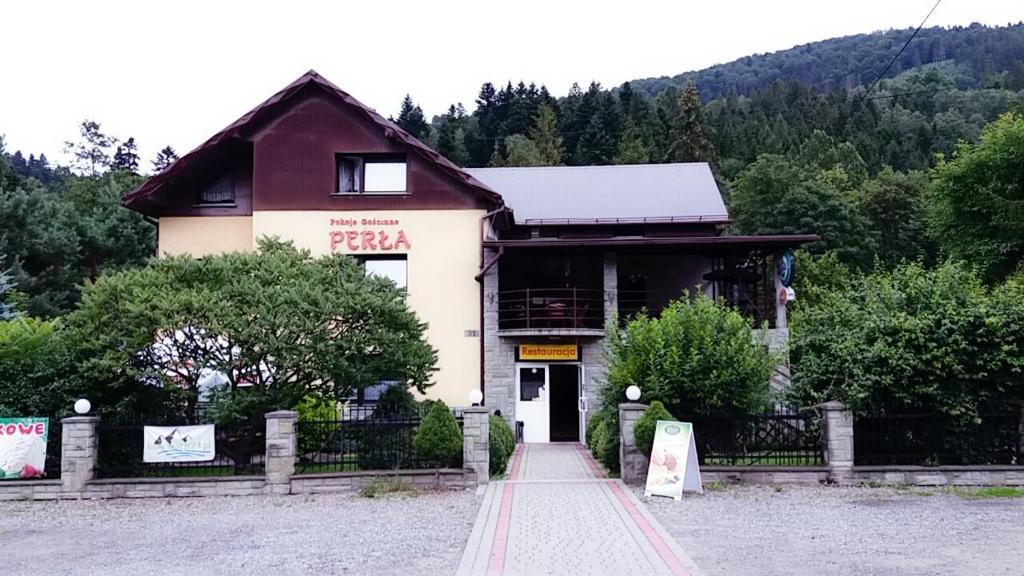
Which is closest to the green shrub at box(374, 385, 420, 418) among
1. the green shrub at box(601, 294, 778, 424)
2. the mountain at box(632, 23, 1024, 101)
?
the green shrub at box(601, 294, 778, 424)

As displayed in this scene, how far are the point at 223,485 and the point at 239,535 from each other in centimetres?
323

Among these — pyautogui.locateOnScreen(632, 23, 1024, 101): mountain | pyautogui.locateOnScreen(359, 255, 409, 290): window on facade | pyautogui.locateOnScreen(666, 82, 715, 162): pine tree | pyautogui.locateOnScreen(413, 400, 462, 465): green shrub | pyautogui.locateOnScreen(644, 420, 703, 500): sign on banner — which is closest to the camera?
pyautogui.locateOnScreen(644, 420, 703, 500): sign on banner

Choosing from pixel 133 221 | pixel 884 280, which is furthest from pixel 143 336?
pixel 133 221

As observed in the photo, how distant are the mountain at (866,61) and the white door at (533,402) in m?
83.4

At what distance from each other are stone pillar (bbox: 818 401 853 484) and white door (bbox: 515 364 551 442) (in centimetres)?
962

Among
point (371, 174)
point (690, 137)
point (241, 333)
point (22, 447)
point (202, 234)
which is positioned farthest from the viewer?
point (690, 137)

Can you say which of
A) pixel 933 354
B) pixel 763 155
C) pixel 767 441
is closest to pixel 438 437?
pixel 767 441

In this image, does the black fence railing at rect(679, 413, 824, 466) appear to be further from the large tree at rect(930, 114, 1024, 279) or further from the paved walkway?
the large tree at rect(930, 114, 1024, 279)

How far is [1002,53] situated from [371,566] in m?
122

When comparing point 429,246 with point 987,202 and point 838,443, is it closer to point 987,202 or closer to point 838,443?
point 838,443

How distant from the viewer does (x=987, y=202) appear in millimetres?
32094

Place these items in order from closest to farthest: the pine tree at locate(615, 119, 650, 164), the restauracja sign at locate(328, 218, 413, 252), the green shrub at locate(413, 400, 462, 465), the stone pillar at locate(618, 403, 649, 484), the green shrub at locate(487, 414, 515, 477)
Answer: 1. the green shrub at locate(413, 400, 462, 465)
2. the stone pillar at locate(618, 403, 649, 484)
3. the green shrub at locate(487, 414, 515, 477)
4. the restauracja sign at locate(328, 218, 413, 252)
5. the pine tree at locate(615, 119, 650, 164)

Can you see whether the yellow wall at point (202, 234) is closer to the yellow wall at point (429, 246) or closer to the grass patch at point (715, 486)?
the yellow wall at point (429, 246)

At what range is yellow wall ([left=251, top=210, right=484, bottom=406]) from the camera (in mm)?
21344
